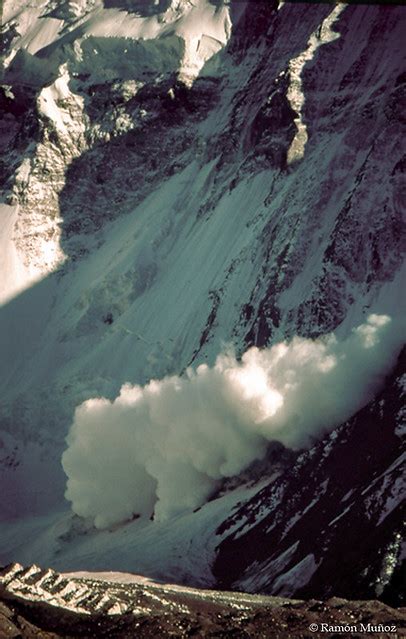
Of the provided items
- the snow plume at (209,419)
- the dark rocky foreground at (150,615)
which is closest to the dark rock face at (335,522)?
the snow plume at (209,419)

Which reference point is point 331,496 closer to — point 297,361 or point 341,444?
point 341,444

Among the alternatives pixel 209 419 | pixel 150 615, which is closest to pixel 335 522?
pixel 209 419

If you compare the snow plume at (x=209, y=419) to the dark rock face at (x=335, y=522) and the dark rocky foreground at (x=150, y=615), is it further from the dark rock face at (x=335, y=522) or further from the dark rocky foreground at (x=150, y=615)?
the dark rocky foreground at (x=150, y=615)

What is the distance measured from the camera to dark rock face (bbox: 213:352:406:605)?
4737 inches

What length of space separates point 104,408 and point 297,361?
30941mm

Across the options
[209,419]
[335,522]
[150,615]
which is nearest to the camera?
[150,615]

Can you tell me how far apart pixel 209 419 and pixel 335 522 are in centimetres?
4491

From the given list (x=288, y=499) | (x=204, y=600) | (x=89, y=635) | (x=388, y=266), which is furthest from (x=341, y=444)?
(x=89, y=635)

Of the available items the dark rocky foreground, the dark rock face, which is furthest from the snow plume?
the dark rocky foreground

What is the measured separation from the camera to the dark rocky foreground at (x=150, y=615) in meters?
88.5

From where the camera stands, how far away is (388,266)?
178250 mm

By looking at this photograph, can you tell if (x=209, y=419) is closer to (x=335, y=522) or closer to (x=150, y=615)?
(x=335, y=522)

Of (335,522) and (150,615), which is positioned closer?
(150,615)

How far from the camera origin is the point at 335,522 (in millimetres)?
135125
